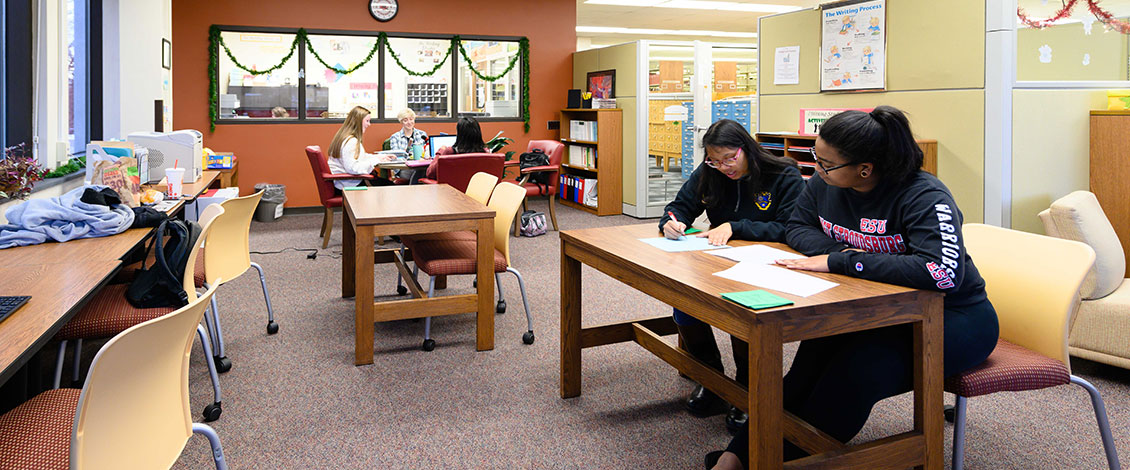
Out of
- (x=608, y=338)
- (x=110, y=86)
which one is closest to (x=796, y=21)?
(x=608, y=338)

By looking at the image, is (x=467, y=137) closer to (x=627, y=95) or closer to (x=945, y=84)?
(x=627, y=95)

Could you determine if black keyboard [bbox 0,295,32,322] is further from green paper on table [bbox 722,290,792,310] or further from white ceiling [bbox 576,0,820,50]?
white ceiling [bbox 576,0,820,50]

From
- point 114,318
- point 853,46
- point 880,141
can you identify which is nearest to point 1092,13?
point 853,46

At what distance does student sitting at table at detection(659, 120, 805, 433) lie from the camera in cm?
261

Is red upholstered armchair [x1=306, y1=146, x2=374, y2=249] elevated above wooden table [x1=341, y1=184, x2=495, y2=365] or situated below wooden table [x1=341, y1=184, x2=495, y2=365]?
above

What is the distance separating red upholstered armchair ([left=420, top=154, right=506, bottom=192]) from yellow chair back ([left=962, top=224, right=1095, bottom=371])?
13.1 ft

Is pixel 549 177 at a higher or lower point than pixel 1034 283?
higher

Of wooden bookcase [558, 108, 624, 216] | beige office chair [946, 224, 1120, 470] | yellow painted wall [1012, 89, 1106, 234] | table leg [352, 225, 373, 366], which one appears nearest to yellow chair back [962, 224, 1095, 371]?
beige office chair [946, 224, 1120, 470]

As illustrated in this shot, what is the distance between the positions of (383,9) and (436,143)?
5.94ft

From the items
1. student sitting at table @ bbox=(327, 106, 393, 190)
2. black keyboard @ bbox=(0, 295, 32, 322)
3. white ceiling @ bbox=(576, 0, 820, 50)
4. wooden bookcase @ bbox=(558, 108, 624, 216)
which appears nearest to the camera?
black keyboard @ bbox=(0, 295, 32, 322)

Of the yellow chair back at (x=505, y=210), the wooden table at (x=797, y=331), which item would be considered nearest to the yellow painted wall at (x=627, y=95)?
the yellow chair back at (x=505, y=210)

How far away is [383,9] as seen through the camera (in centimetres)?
834

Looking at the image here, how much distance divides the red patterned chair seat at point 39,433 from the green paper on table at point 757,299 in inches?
54.2

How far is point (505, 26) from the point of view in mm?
8875
